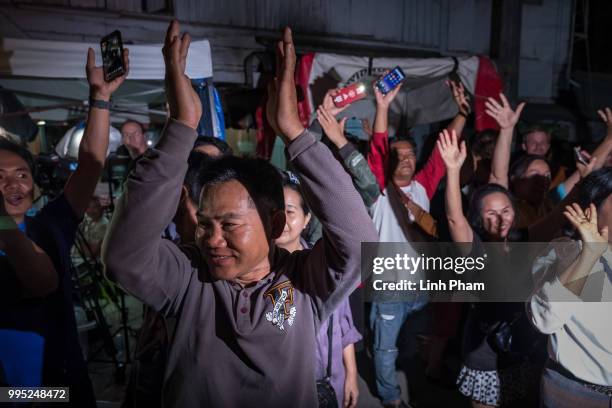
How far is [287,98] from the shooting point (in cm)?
106

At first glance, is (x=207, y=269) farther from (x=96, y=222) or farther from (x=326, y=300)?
(x=96, y=222)

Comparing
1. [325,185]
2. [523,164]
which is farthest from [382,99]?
[325,185]

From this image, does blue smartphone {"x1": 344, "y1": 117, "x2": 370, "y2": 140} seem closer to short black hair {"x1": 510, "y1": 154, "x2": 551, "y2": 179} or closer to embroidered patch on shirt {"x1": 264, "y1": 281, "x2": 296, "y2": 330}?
short black hair {"x1": 510, "y1": 154, "x2": 551, "y2": 179}

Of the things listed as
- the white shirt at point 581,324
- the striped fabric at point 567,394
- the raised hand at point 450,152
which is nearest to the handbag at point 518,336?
the striped fabric at point 567,394

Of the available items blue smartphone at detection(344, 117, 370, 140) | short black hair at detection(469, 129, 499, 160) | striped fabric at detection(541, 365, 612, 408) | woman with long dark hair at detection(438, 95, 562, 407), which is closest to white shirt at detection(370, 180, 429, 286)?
woman with long dark hair at detection(438, 95, 562, 407)

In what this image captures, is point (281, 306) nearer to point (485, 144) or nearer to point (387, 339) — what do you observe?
point (387, 339)

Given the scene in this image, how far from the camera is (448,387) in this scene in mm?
3373

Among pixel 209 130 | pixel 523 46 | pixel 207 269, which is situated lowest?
pixel 207 269

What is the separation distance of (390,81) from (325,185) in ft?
8.32

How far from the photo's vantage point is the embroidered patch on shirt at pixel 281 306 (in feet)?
3.84

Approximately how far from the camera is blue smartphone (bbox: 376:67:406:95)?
10.8 ft

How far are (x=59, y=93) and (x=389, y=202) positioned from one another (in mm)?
4889

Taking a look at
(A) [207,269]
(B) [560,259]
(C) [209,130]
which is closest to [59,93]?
(C) [209,130]

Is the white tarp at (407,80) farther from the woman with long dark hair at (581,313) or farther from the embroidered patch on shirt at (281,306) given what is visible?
the embroidered patch on shirt at (281,306)
